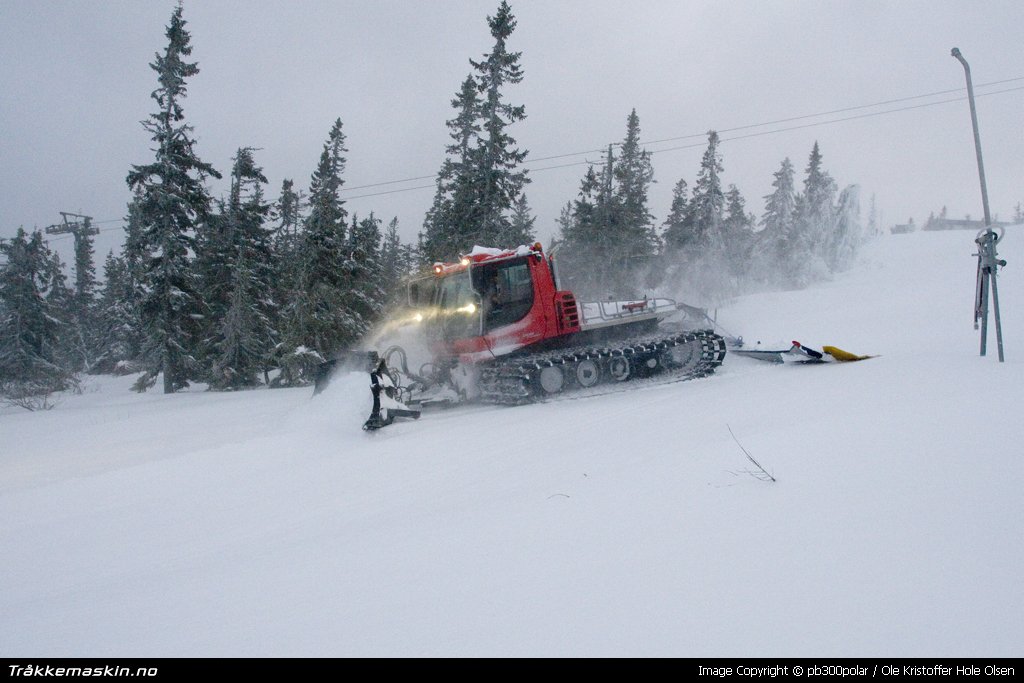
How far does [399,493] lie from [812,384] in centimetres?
623

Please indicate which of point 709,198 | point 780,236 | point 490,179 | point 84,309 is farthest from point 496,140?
point 84,309

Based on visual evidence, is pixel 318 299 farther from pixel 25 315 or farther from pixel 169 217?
pixel 25 315

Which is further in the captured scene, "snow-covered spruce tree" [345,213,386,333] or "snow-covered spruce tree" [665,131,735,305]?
"snow-covered spruce tree" [665,131,735,305]

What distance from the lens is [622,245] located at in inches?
1331

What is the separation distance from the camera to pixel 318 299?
2192 centimetres

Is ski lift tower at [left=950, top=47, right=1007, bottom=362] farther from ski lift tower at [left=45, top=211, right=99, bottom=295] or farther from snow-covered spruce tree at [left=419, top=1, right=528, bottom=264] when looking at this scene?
ski lift tower at [left=45, top=211, right=99, bottom=295]

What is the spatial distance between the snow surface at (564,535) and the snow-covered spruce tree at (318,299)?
14655mm

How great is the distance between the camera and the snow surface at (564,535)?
→ 2.19m

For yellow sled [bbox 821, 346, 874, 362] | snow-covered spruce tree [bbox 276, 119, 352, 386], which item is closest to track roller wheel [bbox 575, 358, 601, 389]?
yellow sled [bbox 821, 346, 874, 362]

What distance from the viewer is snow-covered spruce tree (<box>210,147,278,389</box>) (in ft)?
81.3

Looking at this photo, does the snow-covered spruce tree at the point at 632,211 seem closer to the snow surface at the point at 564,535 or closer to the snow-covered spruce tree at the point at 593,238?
the snow-covered spruce tree at the point at 593,238

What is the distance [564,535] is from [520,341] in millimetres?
7472

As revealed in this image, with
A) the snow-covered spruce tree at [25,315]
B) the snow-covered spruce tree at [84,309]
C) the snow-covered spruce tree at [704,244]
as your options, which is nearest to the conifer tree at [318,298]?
the snow-covered spruce tree at [25,315]

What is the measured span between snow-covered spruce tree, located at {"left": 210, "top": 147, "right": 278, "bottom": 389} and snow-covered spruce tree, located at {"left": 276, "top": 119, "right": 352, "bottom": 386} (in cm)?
397
